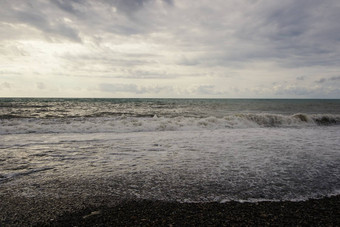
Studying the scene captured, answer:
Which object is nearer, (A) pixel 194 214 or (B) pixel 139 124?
(A) pixel 194 214

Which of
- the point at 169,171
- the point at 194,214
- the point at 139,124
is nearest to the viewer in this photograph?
the point at 194,214

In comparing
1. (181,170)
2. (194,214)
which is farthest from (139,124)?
(194,214)

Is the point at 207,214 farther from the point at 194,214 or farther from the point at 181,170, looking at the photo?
the point at 181,170

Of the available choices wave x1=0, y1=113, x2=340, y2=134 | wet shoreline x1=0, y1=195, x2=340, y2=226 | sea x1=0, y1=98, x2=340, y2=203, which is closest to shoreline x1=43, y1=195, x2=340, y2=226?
wet shoreline x1=0, y1=195, x2=340, y2=226

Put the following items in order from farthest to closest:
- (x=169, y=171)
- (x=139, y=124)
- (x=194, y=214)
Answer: (x=139, y=124)
(x=169, y=171)
(x=194, y=214)

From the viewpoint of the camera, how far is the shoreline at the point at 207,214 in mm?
3652

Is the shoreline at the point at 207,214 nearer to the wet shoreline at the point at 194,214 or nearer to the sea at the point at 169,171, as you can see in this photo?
the wet shoreline at the point at 194,214

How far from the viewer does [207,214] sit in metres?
3.92

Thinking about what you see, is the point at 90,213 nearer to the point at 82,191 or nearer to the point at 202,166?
the point at 82,191

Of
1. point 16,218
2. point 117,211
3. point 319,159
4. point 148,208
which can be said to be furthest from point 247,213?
point 319,159

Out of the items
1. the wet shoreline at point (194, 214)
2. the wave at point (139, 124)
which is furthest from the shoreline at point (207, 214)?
the wave at point (139, 124)

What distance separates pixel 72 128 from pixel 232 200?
44.7ft

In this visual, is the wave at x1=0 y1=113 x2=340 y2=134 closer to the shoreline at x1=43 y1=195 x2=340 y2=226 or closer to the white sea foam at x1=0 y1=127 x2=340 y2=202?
the white sea foam at x1=0 y1=127 x2=340 y2=202

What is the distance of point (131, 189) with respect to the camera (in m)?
5.09
